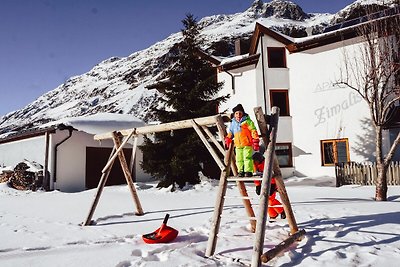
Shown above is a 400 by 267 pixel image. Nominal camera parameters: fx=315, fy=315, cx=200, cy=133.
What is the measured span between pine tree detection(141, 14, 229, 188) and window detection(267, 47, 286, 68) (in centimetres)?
613

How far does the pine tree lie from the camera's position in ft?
45.5

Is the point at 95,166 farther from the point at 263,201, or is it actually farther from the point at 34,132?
the point at 263,201

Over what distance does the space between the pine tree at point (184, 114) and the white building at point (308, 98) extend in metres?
2.41

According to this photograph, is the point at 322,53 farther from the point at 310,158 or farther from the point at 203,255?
the point at 203,255

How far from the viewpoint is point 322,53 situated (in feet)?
59.8

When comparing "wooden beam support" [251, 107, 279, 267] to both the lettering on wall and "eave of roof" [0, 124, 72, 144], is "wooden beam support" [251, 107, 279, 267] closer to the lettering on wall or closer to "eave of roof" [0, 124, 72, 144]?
the lettering on wall

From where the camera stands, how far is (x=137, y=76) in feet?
300

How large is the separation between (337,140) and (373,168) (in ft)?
10.8

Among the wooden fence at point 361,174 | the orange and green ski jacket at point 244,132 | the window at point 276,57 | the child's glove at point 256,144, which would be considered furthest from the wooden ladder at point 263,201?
the window at point 276,57

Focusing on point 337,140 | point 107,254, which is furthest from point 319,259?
point 337,140

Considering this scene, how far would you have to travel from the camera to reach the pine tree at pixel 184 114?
45.5 feet

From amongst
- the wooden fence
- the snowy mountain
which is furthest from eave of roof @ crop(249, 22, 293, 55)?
the snowy mountain

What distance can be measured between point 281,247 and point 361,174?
12.1 metres

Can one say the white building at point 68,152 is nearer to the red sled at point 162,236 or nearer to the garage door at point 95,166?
the garage door at point 95,166
